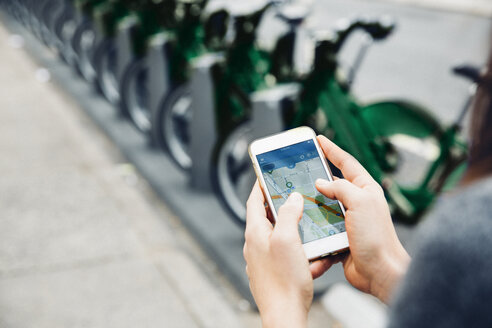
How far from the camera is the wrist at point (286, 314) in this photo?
104cm

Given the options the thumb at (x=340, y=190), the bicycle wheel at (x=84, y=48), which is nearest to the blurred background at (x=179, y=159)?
the bicycle wheel at (x=84, y=48)

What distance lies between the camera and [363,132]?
348cm

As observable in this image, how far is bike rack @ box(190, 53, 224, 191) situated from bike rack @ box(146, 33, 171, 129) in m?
0.65

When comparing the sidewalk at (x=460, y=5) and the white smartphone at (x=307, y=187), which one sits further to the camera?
the sidewalk at (x=460, y=5)

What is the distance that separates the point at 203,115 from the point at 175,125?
2.64 ft

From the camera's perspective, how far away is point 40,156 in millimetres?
5133

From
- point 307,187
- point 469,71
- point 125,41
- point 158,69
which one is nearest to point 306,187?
point 307,187

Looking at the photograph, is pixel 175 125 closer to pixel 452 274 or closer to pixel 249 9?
pixel 249 9

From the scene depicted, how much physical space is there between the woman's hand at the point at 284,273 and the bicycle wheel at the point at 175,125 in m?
3.55

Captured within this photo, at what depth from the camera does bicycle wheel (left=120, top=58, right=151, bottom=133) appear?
539cm

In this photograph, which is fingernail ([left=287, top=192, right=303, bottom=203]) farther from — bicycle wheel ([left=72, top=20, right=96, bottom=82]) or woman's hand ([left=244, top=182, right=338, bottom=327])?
bicycle wheel ([left=72, top=20, right=96, bottom=82])

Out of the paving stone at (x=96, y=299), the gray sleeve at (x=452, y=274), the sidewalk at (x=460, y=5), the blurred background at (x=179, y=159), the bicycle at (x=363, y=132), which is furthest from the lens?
the sidewalk at (x=460, y=5)

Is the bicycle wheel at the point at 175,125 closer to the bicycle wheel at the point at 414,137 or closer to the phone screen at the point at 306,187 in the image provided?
the bicycle wheel at the point at 414,137

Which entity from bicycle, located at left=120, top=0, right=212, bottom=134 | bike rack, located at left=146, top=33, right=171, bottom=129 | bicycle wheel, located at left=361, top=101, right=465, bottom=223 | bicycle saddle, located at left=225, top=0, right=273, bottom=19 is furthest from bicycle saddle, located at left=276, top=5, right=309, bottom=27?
bike rack, located at left=146, top=33, right=171, bottom=129
